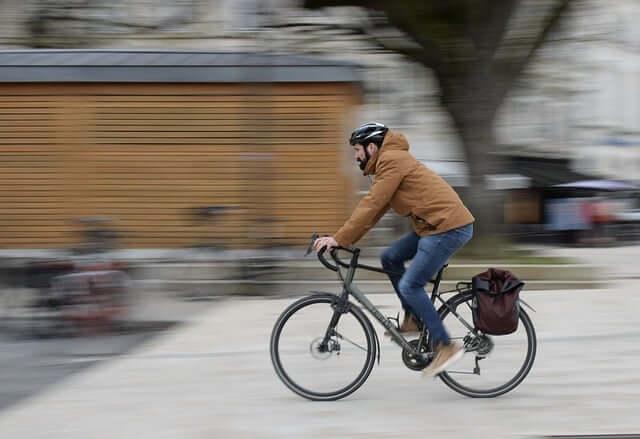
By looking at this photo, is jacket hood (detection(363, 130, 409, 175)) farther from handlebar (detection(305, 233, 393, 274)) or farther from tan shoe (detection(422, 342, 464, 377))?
tan shoe (detection(422, 342, 464, 377))

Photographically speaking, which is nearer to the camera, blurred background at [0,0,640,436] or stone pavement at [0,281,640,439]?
stone pavement at [0,281,640,439]

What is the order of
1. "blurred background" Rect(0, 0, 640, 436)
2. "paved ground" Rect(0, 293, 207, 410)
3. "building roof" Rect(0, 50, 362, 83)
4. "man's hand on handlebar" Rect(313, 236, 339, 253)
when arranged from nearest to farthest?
1. "man's hand on handlebar" Rect(313, 236, 339, 253)
2. "paved ground" Rect(0, 293, 207, 410)
3. "blurred background" Rect(0, 0, 640, 436)
4. "building roof" Rect(0, 50, 362, 83)

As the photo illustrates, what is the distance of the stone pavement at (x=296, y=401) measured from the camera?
538cm

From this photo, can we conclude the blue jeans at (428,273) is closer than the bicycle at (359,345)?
Yes

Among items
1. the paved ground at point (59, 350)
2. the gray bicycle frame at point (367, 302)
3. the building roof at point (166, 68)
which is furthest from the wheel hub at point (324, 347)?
the building roof at point (166, 68)

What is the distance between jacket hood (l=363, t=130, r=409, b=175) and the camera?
5762 millimetres

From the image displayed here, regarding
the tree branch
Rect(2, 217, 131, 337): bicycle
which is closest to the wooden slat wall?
the tree branch

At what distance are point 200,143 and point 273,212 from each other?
51.7 inches

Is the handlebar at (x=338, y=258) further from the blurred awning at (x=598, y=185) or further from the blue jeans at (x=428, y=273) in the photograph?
the blurred awning at (x=598, y=185)

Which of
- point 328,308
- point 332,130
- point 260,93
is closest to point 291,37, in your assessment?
point 332,130

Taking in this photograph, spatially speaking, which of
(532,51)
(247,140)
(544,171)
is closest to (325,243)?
(247,140)

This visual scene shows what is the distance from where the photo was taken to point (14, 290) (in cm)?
895

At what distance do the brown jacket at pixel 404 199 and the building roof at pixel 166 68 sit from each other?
6132 millimetres

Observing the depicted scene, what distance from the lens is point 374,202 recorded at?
564 centimetres
